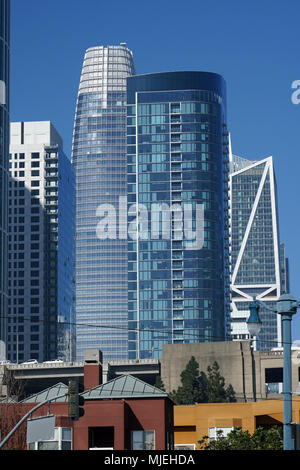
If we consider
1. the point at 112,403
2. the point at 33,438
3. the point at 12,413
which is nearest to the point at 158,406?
the point at 112,403

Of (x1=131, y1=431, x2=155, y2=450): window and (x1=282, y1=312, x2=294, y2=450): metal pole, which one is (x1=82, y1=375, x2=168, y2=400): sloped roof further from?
(x1=282, y1=312, x2=294, y2=450): metal pole

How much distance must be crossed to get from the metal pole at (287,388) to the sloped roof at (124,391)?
123 ft

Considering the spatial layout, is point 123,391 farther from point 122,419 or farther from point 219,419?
point 219,419

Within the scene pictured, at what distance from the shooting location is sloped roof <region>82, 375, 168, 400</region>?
67.1 metres

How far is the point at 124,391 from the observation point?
225 ft

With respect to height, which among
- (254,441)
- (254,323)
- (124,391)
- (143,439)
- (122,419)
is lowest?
(254,441)

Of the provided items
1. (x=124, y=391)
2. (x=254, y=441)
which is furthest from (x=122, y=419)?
(x=254, y=441)

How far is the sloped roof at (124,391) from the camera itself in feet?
220

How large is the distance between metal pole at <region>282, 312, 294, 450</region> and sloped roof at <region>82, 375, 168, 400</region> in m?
37.4

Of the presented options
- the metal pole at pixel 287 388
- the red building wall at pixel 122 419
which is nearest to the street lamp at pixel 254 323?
the metal pole at pixel 287 388

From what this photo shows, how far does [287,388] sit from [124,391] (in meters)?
39.9

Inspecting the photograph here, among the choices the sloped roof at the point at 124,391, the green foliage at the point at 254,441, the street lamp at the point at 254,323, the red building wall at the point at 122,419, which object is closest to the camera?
the street lamp at the point at 254,323

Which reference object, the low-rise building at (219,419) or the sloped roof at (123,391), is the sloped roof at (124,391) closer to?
the sloped roof at (123,391)
